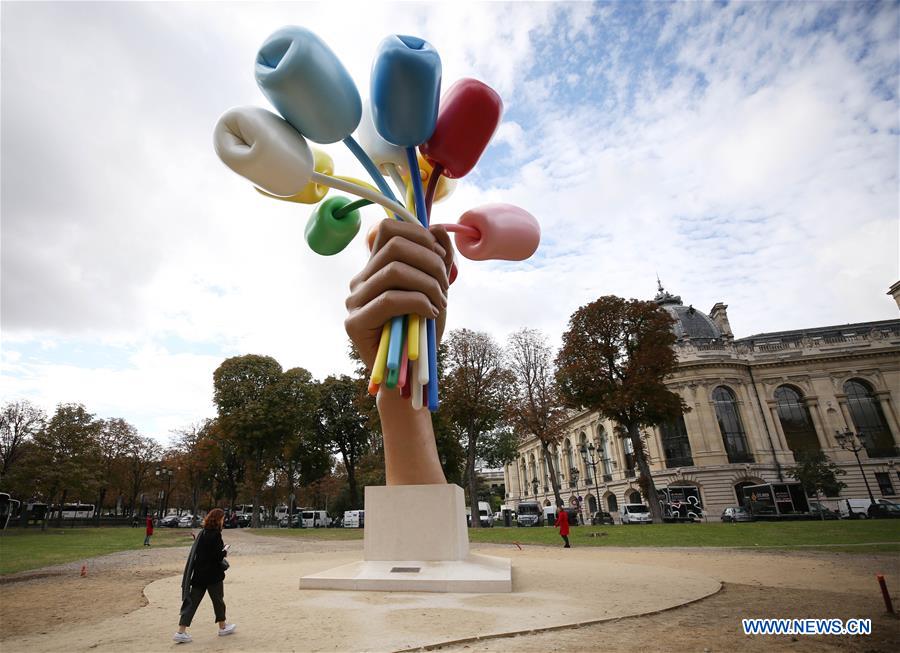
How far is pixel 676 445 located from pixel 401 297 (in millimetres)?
42247

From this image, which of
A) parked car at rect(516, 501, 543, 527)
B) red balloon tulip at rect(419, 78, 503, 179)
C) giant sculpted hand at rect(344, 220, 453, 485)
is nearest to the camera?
giant sculpted hand at rect(344, 220, 453, 485)

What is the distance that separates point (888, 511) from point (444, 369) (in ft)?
101

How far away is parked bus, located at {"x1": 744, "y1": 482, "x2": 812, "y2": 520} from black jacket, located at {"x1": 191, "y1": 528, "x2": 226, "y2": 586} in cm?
3527

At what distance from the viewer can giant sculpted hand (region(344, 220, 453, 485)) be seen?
7.04 m

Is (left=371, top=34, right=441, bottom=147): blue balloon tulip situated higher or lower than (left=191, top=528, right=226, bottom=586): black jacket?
higher

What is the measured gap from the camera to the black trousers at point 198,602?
485 centimetres

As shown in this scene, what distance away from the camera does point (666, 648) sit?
424cm

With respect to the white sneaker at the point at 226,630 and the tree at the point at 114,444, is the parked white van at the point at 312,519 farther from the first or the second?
the white sneaker at the point at 226,630

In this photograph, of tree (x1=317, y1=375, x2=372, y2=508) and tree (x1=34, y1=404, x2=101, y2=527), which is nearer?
tree (x1=34, y1=404, x2=101, y2=527)

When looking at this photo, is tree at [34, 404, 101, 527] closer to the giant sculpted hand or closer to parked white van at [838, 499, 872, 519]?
the giant sculpted hand

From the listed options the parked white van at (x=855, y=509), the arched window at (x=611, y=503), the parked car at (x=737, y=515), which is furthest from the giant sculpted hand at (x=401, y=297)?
the arched window at (x=611, y=503)

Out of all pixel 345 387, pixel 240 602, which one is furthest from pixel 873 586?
pixel 345 387

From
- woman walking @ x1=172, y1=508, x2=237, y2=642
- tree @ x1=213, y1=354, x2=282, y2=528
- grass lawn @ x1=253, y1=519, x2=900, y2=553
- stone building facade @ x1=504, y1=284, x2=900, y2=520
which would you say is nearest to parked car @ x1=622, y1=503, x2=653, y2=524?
stone building facade @ x1=504, y1=284, x2=900, y2=520

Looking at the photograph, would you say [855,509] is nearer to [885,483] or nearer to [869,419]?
[885,483]
